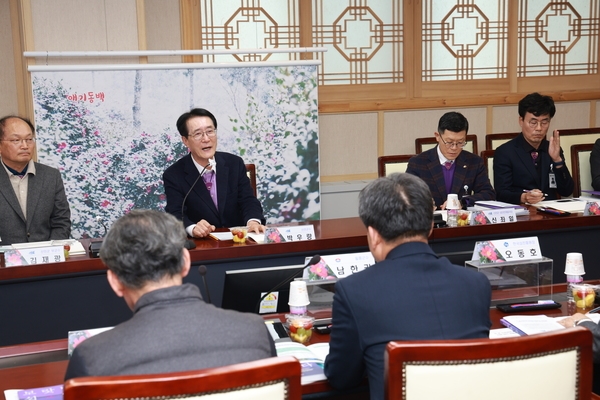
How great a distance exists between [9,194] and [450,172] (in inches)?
89.2

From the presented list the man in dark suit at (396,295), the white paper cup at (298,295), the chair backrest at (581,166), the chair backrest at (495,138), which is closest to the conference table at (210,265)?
the white paper cup at (298,295)

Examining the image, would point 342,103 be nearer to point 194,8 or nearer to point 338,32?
point 338,32

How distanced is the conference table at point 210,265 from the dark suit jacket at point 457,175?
0.54 m

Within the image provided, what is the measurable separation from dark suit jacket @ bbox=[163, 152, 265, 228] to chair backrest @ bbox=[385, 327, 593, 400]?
2.27 metres

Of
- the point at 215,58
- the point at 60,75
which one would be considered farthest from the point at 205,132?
the point at 215,58

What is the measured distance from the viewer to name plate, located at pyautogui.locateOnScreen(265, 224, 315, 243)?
3.09 meters

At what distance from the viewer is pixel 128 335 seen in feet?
4.33

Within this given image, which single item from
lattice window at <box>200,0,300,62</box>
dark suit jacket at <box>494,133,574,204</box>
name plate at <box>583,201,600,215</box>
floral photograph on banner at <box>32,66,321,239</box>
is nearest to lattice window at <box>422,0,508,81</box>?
lattice window at <box>200,0,300,62</box>

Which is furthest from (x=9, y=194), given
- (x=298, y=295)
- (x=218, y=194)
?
(x=298, y=295)

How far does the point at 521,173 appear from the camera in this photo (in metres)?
4.18

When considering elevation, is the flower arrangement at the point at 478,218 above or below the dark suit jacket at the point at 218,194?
below

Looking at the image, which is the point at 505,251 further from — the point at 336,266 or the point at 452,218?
the point at 452,218

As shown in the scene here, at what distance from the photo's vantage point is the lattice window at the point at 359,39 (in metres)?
5.27

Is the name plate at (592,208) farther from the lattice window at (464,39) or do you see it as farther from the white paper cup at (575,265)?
the lattice window at (464,39)
